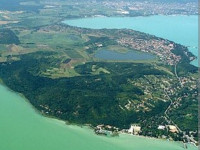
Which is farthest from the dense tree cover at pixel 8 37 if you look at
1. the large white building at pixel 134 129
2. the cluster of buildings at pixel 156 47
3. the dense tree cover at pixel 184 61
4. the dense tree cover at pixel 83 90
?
the large white building at pixel 134 129

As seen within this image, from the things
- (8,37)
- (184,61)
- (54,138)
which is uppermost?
(54,138)

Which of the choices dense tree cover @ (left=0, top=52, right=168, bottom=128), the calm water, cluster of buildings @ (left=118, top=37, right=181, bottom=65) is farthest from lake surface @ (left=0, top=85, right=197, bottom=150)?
cluster of buildings @ (left=118, top=37, right=181, bottom=65)

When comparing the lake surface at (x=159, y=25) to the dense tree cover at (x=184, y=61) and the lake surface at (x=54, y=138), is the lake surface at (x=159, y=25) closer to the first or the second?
the dense tree cover at (x=184, y=61)

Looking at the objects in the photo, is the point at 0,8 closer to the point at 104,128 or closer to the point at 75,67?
the point at 75,67

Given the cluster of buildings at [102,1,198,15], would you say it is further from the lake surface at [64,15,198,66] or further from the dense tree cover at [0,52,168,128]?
the dense tree cover at [0,52,168,128]

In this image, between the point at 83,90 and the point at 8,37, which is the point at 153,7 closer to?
the point at 8,37

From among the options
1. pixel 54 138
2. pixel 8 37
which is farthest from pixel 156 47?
pixel 54 138

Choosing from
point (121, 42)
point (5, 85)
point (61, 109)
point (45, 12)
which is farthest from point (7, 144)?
point (45, 12)
